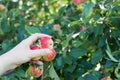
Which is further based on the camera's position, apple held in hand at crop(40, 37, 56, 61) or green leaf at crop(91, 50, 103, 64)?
green leaf at crop(91, 50, 103, 64)

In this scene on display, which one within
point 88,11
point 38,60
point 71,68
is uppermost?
point 88,11

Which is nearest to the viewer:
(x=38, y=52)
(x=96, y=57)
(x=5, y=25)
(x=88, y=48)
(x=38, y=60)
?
(x=38, y=52)

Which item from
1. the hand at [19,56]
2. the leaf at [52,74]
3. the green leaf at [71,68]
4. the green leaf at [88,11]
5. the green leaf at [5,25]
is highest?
the green leaf at [88,11]

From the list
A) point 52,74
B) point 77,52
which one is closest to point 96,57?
point 77,52

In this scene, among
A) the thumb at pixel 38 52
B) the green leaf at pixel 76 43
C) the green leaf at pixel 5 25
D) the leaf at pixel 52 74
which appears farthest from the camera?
the green leaf at pixel 5 25

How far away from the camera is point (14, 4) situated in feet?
11.2

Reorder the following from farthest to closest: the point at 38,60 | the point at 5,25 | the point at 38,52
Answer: the point at 5,25 → the point at 38,60 → the point at 38,52

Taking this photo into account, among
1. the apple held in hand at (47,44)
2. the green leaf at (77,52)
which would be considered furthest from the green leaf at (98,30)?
the apple held in hand at (47,44)

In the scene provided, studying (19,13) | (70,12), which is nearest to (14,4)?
(19,13)

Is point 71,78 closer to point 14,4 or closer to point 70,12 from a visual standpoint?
point 70,12

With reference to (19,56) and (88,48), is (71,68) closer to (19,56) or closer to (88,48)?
(88,48)

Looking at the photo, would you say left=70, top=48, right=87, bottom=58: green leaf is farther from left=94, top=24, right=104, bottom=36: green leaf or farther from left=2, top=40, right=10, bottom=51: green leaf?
left=2, top=40, right=10, bottom=51: green leaf

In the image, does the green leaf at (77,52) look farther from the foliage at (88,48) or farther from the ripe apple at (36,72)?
the ripe apple at (36,72)

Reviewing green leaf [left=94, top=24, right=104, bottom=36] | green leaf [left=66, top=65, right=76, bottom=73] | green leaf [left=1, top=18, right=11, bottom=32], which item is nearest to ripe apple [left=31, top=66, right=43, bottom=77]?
green leaf [left=66, top=65, right=76, bottom=73]
